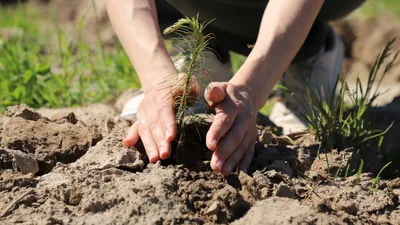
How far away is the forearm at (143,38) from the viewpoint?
2.10 meters

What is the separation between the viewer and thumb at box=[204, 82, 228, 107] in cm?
187

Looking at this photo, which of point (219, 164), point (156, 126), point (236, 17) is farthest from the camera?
point (236, 17)

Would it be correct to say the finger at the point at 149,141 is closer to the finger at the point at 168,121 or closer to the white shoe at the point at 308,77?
the finger at the point at 168,121

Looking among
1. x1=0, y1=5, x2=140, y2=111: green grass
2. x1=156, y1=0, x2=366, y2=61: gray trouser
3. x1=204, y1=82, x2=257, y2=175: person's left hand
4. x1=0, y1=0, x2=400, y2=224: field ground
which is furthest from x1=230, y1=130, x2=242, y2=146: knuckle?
x1=0, y1=5, x2=140, y2=111: green grass

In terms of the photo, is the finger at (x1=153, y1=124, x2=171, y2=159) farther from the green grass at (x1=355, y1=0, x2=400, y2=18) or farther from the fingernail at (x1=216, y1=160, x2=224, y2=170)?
the green grass at (x1=355, y1=0, x2=400, y2=18)

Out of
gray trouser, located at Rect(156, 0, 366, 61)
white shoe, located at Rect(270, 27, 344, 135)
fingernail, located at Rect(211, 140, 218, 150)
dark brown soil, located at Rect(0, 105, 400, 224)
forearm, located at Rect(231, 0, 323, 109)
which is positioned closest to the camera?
dark brown soil, located at Rect(0, 105, 400, 224)

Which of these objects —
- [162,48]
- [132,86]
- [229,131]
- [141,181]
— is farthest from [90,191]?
[132,86]

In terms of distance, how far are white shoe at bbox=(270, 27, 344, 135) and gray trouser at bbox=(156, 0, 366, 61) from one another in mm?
54

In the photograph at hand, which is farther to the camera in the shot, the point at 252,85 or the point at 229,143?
the point at 252,85

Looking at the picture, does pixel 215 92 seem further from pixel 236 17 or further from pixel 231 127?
pixel 236 17

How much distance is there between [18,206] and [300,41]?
1.10 meters

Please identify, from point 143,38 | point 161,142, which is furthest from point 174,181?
point 143,38

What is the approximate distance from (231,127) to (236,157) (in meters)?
0.09

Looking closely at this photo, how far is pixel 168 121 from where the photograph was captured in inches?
75.4
